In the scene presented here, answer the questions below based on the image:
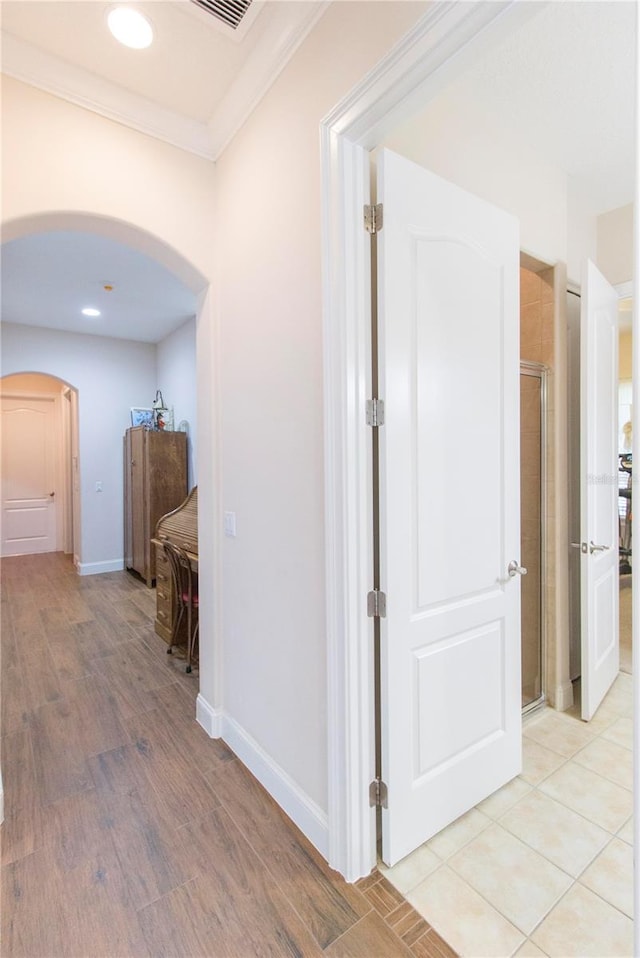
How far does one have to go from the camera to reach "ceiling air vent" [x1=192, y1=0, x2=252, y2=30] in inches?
57.6

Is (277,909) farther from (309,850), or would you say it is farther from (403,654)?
(403,654)

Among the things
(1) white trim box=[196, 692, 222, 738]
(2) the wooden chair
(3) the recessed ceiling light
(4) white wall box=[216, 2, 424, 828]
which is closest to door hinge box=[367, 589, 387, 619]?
(4) white wall box=[216, 2, 424, 828]

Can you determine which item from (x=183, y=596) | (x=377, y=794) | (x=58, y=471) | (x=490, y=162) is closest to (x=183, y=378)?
(x=183, y=596)

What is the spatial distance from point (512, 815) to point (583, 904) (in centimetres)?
35

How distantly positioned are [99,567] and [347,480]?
545 centimetres

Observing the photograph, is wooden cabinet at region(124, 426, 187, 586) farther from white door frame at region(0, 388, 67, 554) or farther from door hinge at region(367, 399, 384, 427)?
door hinge at region(367, 399, 384, 427)

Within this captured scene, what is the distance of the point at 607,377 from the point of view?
2.42 meters

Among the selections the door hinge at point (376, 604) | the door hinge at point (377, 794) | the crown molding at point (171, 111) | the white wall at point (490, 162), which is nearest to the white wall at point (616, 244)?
the white wall at point (490, 162)

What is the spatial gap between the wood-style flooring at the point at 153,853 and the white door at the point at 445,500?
0.28 m

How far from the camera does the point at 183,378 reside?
5.20 metres

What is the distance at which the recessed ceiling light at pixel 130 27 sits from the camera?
149 cm

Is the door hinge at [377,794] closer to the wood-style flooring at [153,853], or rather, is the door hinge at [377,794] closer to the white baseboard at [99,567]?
the wood-style flooring at [153,853]

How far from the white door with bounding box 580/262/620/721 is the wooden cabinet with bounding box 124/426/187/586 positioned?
14.0 feet

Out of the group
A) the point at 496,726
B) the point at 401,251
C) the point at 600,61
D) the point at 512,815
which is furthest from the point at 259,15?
the point at 512,815
